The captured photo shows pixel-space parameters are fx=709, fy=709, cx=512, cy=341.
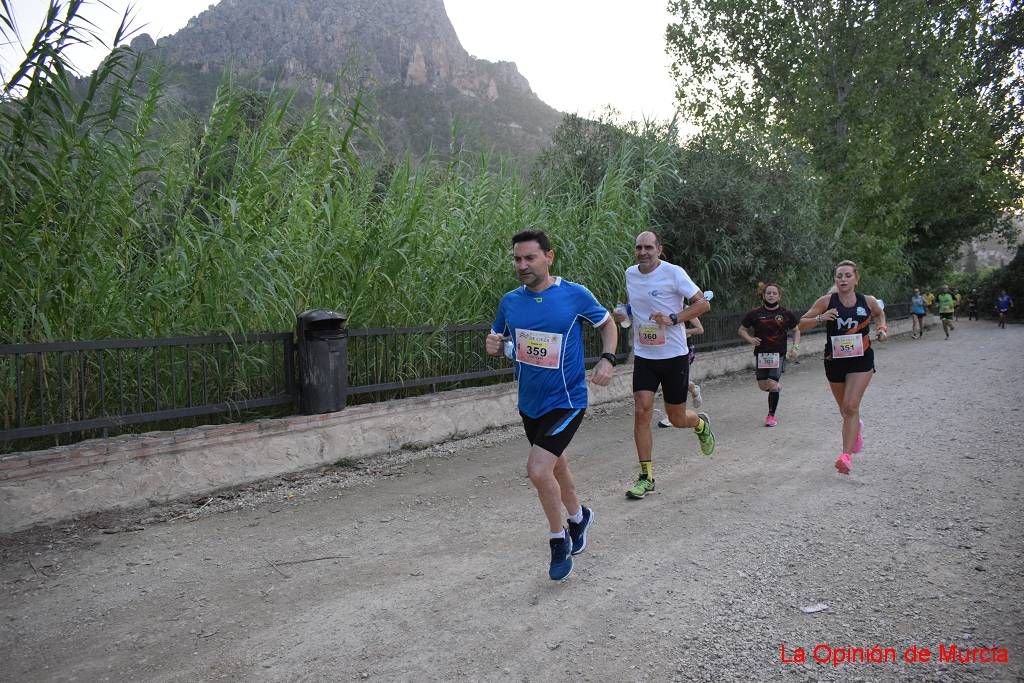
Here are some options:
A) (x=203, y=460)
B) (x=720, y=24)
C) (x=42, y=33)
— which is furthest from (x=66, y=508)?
(x=720, y=24)

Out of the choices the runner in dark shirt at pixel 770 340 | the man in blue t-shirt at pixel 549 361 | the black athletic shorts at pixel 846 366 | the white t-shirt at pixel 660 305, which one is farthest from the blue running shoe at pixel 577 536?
the runner in dark shirt at pixel 770 340

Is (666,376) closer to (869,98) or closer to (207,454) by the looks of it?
(207,454)

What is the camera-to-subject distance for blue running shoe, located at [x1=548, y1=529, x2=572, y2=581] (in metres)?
3.79

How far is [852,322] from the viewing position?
628 centimetres

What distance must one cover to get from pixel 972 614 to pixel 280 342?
5373mm

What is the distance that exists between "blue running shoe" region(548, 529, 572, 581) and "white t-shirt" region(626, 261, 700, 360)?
2285mm

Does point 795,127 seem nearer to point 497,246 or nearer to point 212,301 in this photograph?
point 497,246

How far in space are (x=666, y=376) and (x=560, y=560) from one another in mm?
2359

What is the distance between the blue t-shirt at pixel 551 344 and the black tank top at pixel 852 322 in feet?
10.5

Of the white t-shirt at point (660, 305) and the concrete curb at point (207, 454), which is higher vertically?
the white t-shirt at point (660, 305)

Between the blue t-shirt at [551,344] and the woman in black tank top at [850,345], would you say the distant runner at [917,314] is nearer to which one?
the woman in black tank top at [850,345]

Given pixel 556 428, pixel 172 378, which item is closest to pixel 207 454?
pixel 172 378

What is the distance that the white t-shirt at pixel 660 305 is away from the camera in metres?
5.71

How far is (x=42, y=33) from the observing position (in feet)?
15.5
